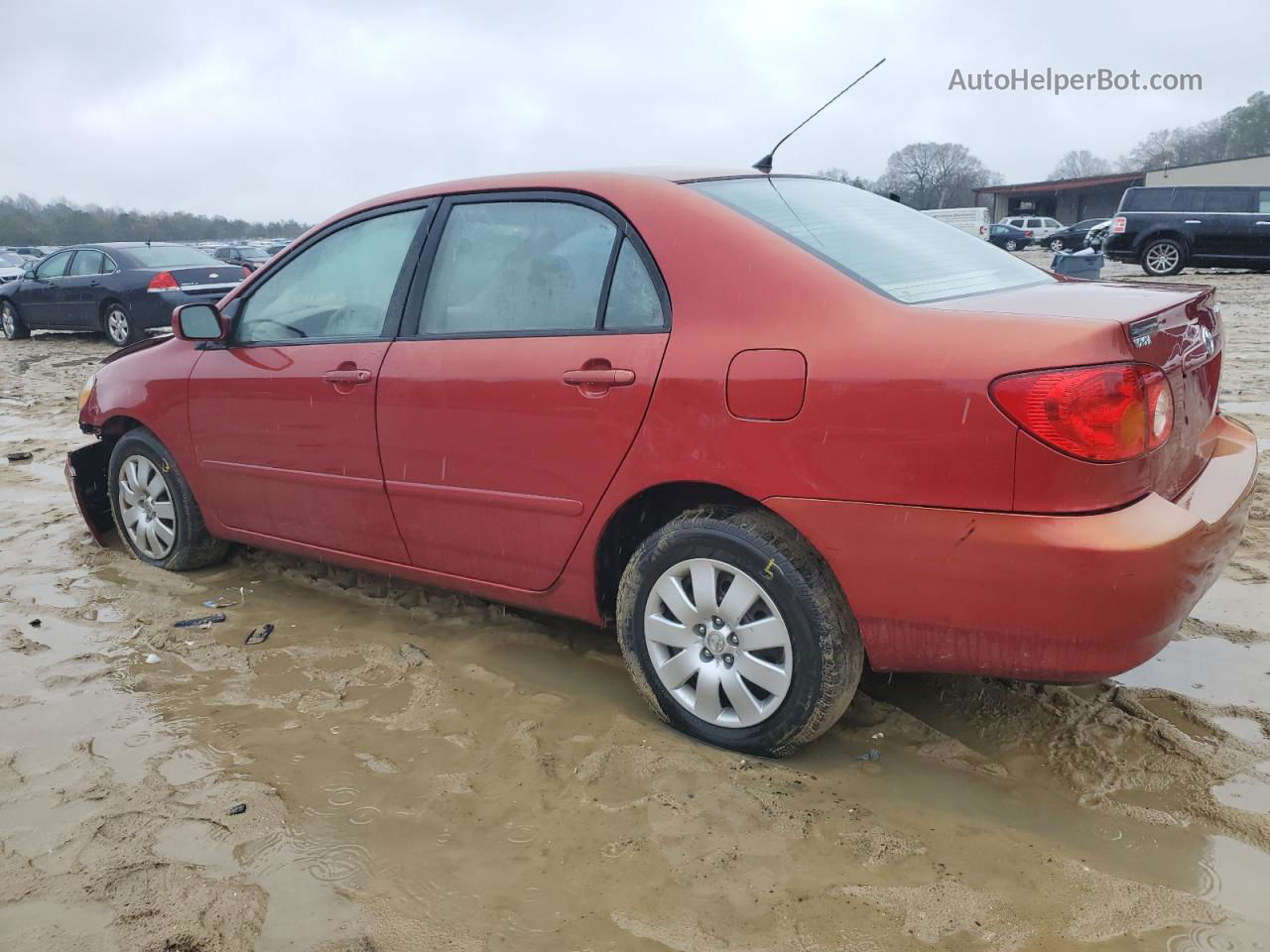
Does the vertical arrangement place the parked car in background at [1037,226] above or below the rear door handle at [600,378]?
above

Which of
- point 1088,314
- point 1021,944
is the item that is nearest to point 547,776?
point 1021,944

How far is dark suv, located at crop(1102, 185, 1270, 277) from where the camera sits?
54.2 ft

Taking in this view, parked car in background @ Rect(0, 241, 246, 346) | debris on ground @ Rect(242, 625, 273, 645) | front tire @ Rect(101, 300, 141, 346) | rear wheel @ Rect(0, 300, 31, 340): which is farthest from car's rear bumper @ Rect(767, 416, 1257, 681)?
rear wheel @ Rect(0, 300, 31, 340)

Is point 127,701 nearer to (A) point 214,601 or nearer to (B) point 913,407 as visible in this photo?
(A) point 214,601

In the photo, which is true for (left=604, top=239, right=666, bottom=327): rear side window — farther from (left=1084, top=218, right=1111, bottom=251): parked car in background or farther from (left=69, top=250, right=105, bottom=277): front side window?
(left=1084, top=218, right=1111, bottom=251): parked car in background

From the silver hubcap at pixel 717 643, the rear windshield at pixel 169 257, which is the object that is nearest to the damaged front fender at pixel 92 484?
the silver hubcap at pixel 717 643

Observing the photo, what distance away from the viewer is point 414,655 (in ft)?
11.1

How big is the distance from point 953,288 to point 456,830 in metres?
1.85

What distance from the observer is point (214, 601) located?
13.1 ft

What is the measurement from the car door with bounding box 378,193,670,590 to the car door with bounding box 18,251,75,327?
42.7 feet

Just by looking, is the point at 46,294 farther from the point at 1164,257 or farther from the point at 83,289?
the point at 1164,257

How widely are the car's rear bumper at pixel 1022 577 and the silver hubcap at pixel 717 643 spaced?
0.76 ft

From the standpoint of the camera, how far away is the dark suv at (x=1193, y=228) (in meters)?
16.5

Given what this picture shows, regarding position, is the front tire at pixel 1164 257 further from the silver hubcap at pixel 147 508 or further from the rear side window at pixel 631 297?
the silver hubcap at pixel 147 508
